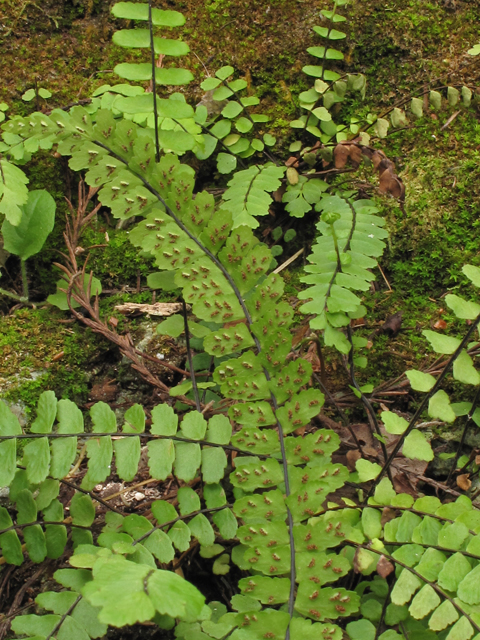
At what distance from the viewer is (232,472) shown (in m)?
1.57

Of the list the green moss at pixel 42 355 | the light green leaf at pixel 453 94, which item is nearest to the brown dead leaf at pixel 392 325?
the light green leaf at pixel 453 94

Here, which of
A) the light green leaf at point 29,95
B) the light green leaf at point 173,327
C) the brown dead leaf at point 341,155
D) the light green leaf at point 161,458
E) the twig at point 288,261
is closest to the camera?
the light green leaf at point 161,458

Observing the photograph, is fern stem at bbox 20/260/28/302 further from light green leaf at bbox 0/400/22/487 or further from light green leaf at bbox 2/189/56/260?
light green leaf at bbox 0/400/22/487

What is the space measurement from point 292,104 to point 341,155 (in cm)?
60

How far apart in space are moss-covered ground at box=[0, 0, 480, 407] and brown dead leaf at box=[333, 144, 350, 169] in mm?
317

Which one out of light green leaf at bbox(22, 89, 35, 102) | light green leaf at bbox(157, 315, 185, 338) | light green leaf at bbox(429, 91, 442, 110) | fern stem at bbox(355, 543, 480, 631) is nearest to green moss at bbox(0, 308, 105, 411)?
light green leaf at bbox(157, 315, 185, 338)

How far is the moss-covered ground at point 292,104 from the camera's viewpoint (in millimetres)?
2416

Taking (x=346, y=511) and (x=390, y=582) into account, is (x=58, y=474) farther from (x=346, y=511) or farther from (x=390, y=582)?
(x=390, y=582)

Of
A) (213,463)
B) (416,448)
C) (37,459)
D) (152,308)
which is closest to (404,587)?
(416,448)

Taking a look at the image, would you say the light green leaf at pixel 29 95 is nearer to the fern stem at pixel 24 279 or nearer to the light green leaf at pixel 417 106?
the fern stem at pixel 24 279

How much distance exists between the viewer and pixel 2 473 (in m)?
1.49

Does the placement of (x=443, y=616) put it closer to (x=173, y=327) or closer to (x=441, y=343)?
(x=441, y=343)

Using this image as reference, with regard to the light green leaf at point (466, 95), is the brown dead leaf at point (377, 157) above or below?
below

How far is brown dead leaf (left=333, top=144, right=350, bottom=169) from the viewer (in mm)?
2479
